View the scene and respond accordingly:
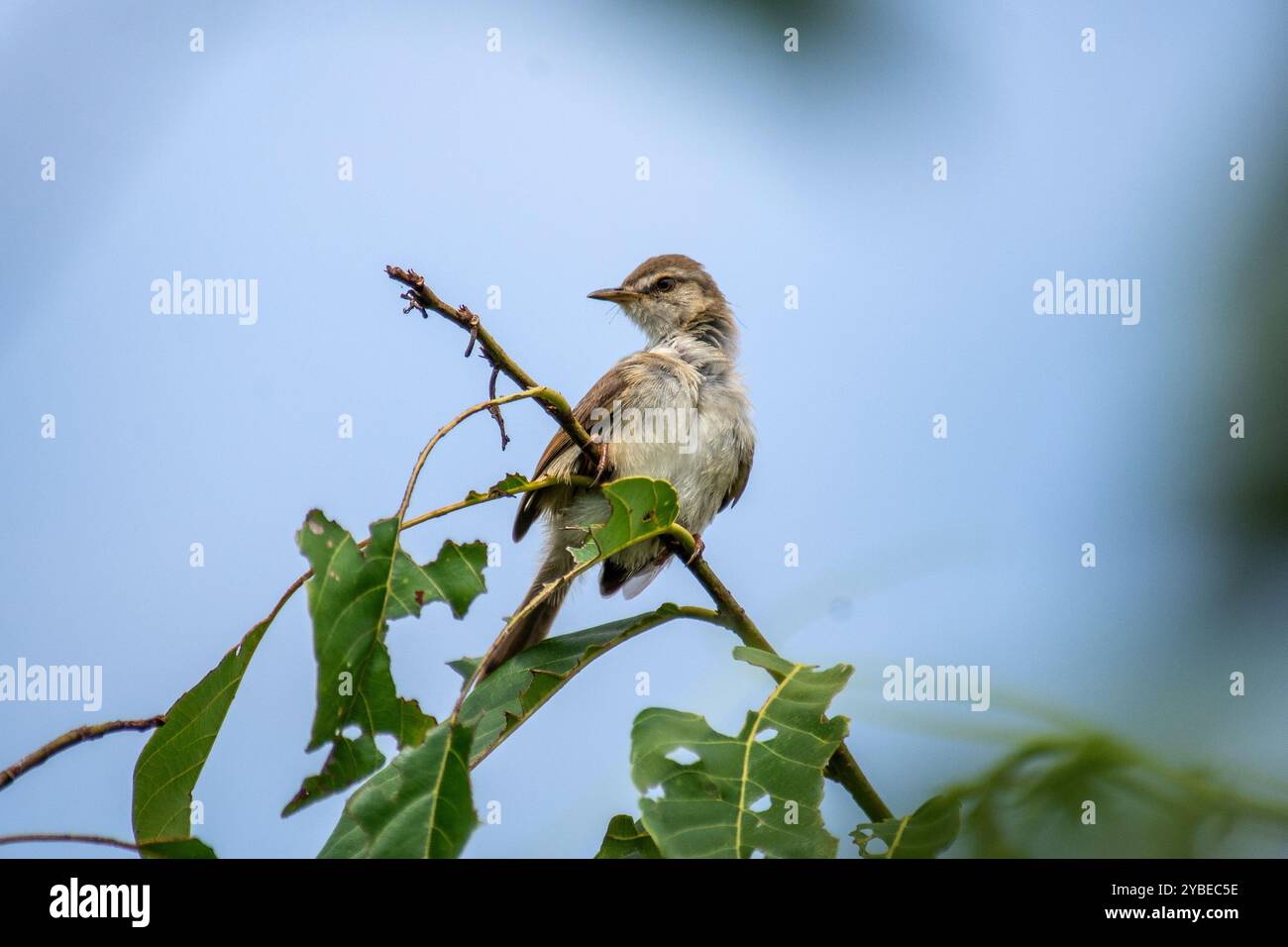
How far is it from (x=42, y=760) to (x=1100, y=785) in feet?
4.89

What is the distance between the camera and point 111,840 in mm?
1936

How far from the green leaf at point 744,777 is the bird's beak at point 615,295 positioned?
12.1 ft

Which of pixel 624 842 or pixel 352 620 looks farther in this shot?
pixel 624 842

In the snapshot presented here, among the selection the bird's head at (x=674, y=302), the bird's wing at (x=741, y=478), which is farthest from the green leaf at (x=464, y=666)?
the bird's head at (x=674, y=302)

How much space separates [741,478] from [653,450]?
63 cm

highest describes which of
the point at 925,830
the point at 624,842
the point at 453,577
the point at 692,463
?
the point at 692,463

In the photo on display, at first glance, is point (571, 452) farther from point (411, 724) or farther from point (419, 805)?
point (419, 805)

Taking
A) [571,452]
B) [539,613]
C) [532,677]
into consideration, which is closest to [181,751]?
[532,677]

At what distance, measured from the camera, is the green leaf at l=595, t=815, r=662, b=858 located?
7.55ft

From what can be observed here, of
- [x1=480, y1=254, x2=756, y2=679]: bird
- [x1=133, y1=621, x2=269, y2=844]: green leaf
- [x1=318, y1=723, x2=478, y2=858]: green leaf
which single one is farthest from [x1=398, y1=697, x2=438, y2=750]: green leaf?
[x1=480, y1=254, x2=756, y2=679]: bird

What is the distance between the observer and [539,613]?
4.34 metres

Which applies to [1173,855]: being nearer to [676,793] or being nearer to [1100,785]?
[1100,785]

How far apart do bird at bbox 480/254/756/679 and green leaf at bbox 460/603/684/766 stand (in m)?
1.46

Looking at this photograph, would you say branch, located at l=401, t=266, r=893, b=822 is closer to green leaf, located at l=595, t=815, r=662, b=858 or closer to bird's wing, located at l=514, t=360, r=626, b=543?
green leaf, located at l=595, t=815, r=662, b=858
